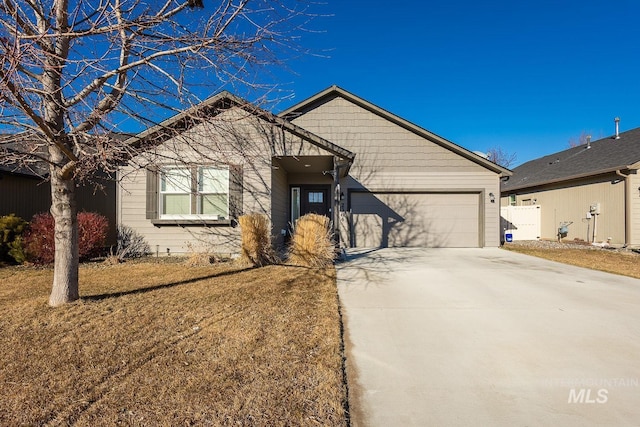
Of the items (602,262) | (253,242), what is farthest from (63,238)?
(602,262)

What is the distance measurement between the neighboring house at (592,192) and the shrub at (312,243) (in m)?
12.2

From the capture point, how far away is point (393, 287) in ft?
18.9

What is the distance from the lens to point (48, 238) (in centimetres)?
758

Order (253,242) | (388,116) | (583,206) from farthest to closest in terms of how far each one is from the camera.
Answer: (583,206) → (388,116) → (253,242)

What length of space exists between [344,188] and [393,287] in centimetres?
650

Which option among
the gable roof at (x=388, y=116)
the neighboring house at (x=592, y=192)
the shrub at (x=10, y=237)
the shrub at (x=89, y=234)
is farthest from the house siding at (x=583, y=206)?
the shrub at (x=10, y=237)

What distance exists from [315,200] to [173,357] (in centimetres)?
1002

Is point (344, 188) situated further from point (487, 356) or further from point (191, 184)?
point (487, 356)

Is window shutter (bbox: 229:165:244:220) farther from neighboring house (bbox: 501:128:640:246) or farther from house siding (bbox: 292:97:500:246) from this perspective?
neighboring house (bbox: 501:128:640:246)

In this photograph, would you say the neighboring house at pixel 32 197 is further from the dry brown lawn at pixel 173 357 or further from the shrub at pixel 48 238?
the dry brown lawn at pixel 173 357

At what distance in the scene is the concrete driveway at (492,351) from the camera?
2344 millimetres

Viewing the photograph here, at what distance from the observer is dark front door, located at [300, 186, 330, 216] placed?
12.7 m

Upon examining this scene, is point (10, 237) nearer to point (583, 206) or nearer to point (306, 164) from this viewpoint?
point (306, 164)

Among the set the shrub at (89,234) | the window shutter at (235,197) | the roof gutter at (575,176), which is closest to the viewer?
the shrub at (89,234)
